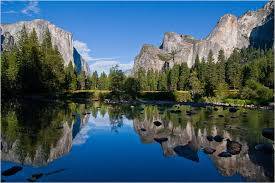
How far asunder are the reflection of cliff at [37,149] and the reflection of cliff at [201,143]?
6475 millimetres

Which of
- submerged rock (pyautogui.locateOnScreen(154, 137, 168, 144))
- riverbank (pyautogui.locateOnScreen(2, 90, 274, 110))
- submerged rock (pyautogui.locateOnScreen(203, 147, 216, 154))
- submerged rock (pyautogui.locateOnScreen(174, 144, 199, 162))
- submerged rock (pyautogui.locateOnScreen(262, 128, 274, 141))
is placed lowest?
submerged rock (pyautogui.locateOnScreen(174, 144, 199, 162))

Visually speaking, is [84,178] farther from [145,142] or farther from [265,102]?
[265,102]

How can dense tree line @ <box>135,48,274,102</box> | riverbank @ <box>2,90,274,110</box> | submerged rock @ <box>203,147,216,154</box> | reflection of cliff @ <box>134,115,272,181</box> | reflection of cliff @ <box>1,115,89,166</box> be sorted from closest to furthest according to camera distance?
1. reflection of cliff @ <box>134,115,272,181</box>
2. reflection of cliff @ <box>1,115,89,166</box>
3. submerged rock @ <box>203,147,216,154</box>
4. riverbank @ <box>2,90,274,110</box>
5. dense tree line @ <box>135,48,274,102</box>

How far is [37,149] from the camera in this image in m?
21.1

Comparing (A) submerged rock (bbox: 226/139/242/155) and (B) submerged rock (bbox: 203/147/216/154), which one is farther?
(B) submerged rock (bbox: 203/147/216/154)

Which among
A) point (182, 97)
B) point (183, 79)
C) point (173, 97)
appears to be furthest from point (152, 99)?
point (183, 79)

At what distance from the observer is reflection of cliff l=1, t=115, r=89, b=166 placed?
1884 cm

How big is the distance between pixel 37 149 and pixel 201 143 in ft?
38.1

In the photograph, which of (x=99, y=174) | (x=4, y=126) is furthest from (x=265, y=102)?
(x=99, y=174)

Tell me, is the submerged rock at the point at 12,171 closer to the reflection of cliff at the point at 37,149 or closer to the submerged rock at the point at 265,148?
the reflection of cliff at the point at 37,149

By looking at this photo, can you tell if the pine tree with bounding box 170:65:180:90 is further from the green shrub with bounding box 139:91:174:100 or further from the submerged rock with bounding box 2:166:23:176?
the submerged rock with bounding box 2:166:23:176

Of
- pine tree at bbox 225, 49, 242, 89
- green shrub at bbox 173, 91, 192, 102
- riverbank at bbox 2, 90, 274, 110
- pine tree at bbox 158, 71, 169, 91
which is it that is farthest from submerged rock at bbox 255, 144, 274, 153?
pine tree at bbox 158, 71, 169, 91

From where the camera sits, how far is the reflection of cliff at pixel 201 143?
699 inches

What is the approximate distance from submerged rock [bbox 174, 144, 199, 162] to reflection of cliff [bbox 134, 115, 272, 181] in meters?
0.22
